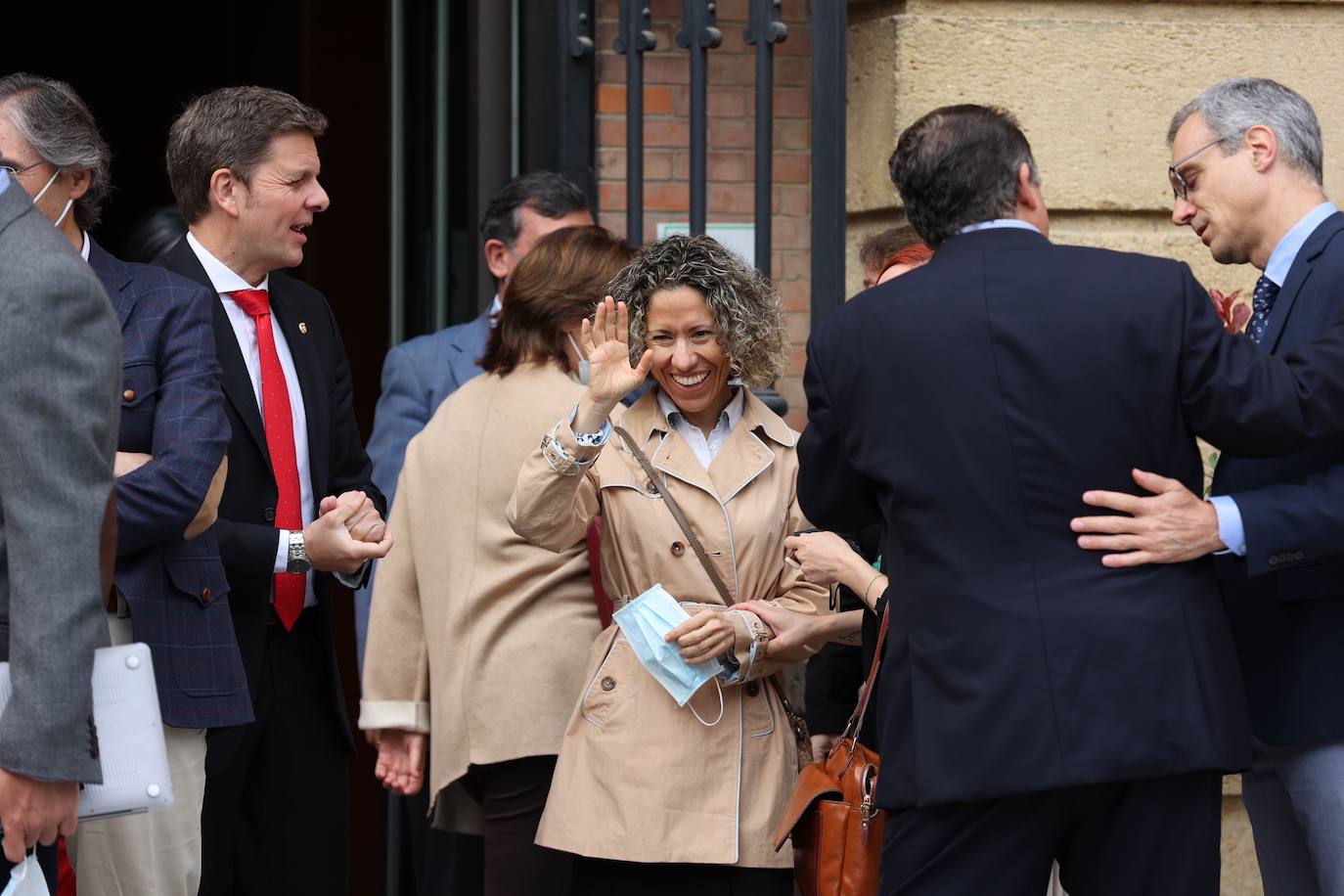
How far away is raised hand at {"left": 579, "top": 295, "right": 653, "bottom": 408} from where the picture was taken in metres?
3.34

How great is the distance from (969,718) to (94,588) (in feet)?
4.23

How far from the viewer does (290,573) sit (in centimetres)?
364

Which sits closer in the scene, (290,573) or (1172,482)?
(1172,482)

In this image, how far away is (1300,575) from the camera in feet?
A: 10.2

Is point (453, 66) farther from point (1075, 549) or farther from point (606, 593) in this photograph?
point (1075, 549)

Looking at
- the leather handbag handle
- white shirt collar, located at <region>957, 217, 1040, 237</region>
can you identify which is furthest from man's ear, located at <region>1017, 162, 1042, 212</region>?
the leather handbag handle

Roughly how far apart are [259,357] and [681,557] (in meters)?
0.97

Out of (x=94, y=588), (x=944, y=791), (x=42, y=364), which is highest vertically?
(x=42, y=364)

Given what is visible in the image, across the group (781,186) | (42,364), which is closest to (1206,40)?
(781,186)

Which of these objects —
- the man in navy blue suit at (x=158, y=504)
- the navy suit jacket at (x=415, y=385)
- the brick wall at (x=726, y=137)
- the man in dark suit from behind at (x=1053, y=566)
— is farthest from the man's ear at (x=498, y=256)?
the man in dark suit from behind at (x=1053, y=566)

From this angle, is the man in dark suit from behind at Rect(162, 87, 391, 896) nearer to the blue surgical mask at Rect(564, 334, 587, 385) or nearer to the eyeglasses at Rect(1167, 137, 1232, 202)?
the blue surgical mask at Rect(564, 334, 587, 385)

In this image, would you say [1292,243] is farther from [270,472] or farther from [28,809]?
[28,809]

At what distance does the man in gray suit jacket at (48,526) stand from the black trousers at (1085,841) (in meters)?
1.28

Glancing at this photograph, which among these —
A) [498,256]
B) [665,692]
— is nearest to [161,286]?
[665,692]
